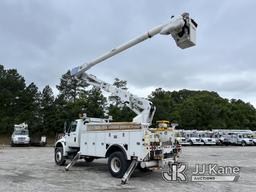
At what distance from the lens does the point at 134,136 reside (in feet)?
46.5

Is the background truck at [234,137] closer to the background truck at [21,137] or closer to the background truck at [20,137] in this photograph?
the background truck at [21,137]

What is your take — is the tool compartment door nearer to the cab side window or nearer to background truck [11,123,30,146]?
the cab side window

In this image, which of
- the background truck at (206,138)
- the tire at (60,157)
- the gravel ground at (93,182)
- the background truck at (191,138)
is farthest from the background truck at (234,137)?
the tire at (60,157)

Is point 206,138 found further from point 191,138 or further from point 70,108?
point 70,108

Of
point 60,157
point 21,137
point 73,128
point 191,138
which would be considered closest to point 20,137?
point 21,137

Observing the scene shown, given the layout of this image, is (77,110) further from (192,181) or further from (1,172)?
(192,181)

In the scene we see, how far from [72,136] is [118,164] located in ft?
14.9

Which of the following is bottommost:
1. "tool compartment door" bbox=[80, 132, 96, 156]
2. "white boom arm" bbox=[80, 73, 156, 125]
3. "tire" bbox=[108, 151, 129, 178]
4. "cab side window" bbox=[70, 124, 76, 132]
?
"tire" bbox=[108, 151, 129, 178]

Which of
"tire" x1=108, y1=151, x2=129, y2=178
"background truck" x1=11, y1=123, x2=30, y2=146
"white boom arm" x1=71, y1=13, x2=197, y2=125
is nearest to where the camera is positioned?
"white boom arm" x1=71, y1=13, x2=197, y2=125

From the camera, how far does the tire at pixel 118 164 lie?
14391 millimetres

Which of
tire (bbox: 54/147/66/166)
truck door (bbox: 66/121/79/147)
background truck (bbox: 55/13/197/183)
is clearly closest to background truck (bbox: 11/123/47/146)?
tire (bbox: 54/147/66/166)

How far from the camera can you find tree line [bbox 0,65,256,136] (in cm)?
5456

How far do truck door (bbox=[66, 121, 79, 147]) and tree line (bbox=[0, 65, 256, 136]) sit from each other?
30674 mm

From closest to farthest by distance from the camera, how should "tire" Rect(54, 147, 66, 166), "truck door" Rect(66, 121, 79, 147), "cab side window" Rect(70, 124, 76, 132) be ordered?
"truck door" Rect(66, 121, 79, 147)
"cab side window" Rect(70, 124, 76, 132)
"tire" Rect(54, 147, 66, 166)
